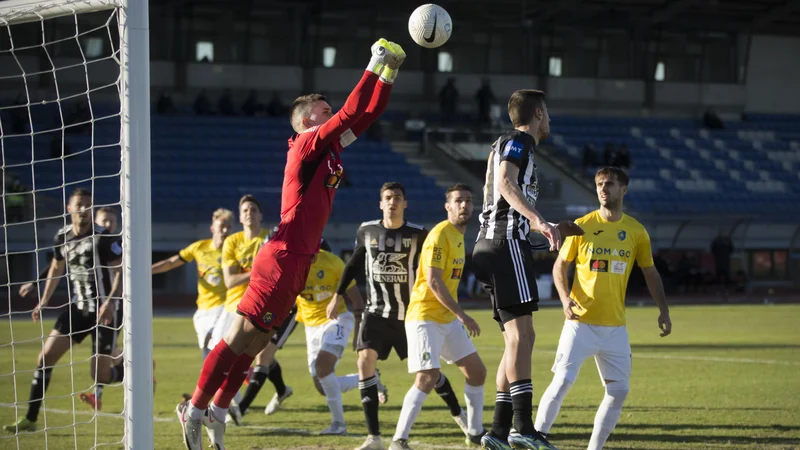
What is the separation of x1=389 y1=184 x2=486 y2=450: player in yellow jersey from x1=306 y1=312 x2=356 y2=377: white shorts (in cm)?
137

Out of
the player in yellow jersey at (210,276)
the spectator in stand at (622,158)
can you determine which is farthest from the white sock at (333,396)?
the spectator in stand at (622,158)

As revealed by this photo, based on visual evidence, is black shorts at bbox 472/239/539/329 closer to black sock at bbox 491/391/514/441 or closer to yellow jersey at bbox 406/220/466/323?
black sock at bbox 491/391/514/441

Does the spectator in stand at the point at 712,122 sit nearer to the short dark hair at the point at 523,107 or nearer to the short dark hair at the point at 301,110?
the short dark hair at the point at 523,107

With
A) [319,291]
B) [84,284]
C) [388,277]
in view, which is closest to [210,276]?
[84,284]

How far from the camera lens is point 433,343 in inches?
305

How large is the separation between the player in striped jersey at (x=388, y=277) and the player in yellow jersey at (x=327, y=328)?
394 mm

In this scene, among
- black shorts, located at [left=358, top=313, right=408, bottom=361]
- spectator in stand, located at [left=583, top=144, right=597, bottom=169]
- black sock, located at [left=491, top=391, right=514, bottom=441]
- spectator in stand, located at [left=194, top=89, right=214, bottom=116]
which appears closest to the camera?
black sock, located at [left=491, top=391, right=514, bottom=441]

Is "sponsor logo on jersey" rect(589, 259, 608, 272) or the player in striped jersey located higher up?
"sponsor logo on jersey" rect(589, 259, 608, 272)

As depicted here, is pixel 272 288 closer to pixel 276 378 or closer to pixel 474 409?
pixel 474 409

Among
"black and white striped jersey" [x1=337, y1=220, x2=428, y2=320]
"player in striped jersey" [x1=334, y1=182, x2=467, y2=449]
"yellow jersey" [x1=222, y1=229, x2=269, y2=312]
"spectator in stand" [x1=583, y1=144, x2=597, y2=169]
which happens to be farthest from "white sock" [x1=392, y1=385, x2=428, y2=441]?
"spectator in stand" [x1=583, y1=144, x2=597, y2=169]

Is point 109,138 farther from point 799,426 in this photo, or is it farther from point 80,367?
point 799,426

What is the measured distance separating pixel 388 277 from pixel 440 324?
3.26 feet

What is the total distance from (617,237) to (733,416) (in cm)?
303

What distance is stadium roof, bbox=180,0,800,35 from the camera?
39094mm
